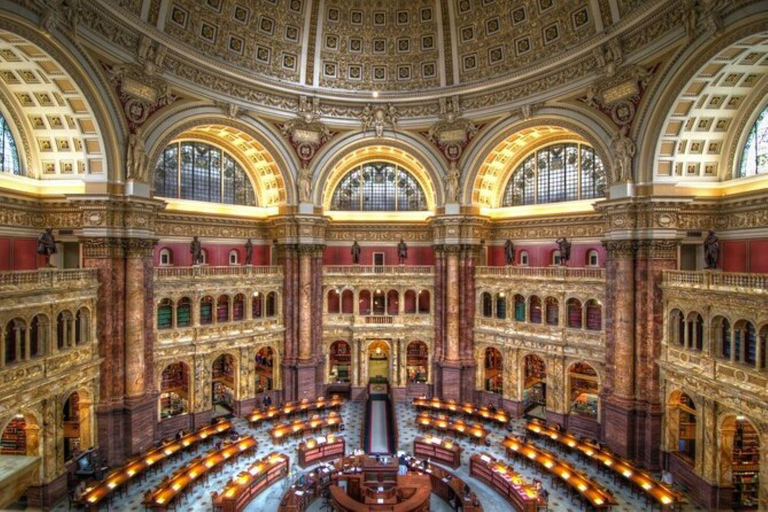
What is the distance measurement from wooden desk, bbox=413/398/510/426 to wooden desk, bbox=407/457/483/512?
7.01 metres

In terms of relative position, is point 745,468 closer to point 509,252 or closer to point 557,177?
point 509,252

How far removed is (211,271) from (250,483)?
45.5 ft

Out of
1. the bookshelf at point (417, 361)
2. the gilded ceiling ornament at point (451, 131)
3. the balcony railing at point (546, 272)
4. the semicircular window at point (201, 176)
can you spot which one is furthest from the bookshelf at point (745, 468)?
the semicircular window at point (201, 176)

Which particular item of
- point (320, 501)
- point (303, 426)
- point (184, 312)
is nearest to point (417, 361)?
point (303, 426)

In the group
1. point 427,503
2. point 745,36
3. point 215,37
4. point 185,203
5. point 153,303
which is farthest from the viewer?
point 185,203

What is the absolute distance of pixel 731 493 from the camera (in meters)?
19.5

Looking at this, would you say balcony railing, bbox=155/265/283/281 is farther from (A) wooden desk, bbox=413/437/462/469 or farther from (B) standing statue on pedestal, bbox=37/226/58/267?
(A) wooden desk, bbox=413/437/462/469

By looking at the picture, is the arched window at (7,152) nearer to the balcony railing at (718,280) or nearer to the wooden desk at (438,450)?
the wooden desk at (438,450)

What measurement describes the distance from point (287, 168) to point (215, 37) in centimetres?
908

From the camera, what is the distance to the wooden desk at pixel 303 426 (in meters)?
26.4

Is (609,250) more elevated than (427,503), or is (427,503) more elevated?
(609,250)

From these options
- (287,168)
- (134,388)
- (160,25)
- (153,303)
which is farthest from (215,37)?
(134,388)

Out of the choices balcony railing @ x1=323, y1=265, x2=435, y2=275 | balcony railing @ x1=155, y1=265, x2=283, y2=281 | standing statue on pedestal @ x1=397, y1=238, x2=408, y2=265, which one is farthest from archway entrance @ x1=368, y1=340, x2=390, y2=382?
balcony railing @ x1=155, y1=265, x2=283, y2=281

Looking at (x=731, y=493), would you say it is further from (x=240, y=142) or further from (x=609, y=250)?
(x=240, y=142)
